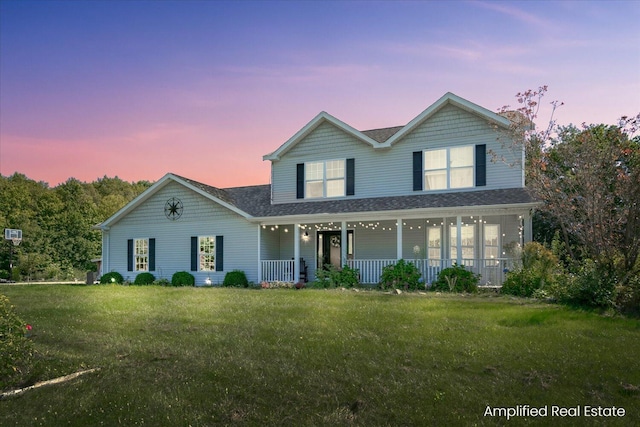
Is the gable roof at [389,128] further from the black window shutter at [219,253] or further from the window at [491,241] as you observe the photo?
the black window shutter at [219,253]

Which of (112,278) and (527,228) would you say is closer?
(527,228)

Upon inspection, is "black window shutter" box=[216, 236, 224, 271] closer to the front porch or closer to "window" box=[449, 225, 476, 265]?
the front porch

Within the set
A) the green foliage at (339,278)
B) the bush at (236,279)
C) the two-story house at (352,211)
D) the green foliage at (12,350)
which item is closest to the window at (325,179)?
the two-story house at (352,211)

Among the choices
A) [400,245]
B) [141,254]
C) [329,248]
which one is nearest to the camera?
[400,245]

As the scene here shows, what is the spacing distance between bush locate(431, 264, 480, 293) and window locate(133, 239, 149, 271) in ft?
43.6

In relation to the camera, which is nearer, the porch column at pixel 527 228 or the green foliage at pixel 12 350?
the green foliage at pixel 12 350

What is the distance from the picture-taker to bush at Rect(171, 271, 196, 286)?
66.9 ft

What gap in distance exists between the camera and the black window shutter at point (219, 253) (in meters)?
20.6

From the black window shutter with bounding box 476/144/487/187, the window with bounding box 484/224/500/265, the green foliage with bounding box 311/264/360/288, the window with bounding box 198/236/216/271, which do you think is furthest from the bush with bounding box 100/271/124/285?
the black window shutter with bounding box 476/144/487/187

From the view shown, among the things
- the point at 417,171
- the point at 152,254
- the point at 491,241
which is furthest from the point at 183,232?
the point at 491,241

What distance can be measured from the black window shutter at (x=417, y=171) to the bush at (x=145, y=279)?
12113 mm

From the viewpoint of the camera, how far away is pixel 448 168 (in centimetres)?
1802

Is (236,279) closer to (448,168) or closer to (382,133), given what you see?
(382,133)

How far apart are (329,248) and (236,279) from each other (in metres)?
4.26
